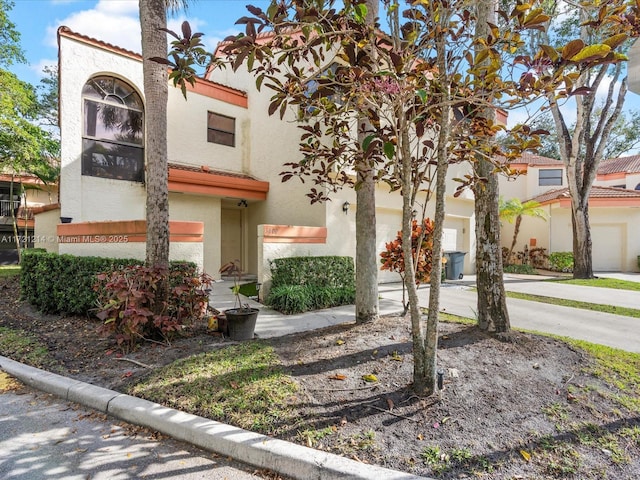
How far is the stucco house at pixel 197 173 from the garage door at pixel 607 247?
9443 millimetres

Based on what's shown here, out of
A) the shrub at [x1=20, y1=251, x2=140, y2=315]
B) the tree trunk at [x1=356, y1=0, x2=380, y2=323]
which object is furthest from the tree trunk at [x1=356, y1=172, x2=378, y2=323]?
the shrub at [x1=20, y1=251, x2=140, y2=315]

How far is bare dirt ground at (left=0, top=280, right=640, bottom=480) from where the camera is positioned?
8.19ft

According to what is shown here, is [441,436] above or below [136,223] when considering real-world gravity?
below

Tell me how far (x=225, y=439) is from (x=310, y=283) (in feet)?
18.3

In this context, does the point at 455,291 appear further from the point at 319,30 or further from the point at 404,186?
the point at 319,30

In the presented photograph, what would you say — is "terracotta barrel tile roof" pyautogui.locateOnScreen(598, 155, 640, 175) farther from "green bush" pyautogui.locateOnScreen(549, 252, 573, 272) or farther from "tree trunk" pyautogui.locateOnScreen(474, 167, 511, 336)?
"tree trunk" pyautogui.locateOnScreen(474, 167, 511, 336)

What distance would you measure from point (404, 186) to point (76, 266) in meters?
6.33

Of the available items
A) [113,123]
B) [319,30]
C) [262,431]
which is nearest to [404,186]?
[319,30]

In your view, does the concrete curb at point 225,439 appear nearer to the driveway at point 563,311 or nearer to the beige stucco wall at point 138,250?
the beige stucco wall at point 138,250

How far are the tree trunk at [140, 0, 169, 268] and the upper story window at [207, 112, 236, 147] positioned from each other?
702cm

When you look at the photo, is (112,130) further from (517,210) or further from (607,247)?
(607,247)

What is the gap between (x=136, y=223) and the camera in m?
6.35

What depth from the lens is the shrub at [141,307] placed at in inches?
181

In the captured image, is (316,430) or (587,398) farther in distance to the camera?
(587,398)
